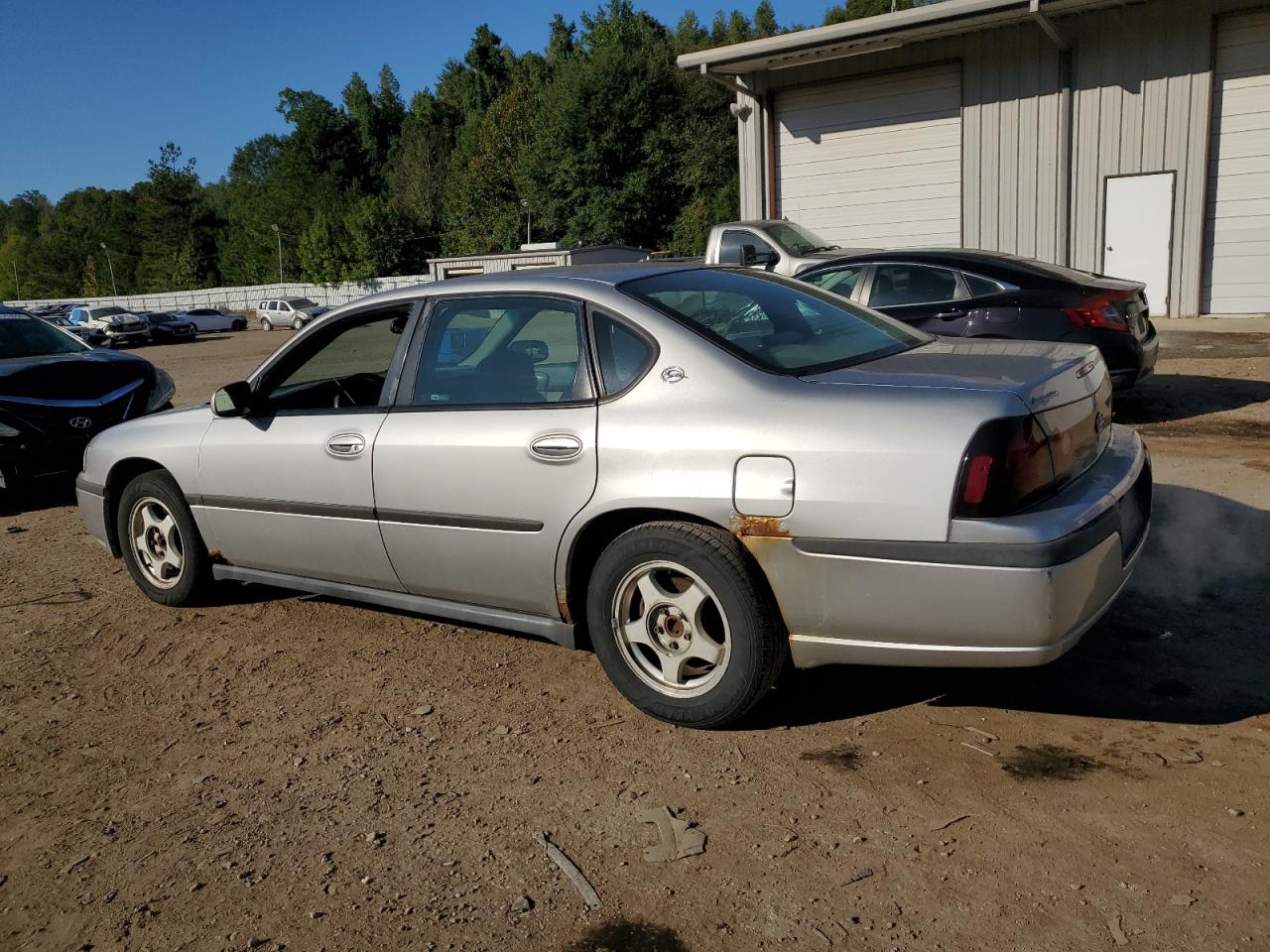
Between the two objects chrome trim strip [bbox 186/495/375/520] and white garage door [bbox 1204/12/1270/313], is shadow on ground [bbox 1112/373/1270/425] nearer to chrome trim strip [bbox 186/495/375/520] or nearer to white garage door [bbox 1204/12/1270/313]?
chrome trim strip [bbox 186/495/375/520]

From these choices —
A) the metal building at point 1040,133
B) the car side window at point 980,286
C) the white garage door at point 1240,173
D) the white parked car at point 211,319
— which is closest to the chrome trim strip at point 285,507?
the car side window at point 980,286

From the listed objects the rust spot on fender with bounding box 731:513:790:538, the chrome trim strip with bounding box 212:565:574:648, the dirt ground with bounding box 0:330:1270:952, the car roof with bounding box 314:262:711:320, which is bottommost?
the dirt ground with bounding box 0:330:1270:952

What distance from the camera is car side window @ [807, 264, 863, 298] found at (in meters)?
8.86

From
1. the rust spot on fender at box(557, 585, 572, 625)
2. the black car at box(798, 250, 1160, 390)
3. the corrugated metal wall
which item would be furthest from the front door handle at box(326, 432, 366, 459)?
the corrugated metal wall

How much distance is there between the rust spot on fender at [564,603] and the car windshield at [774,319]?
1025mm

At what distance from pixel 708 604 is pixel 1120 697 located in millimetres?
1446

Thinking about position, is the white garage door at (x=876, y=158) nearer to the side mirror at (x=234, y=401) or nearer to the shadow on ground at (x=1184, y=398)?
the shadow on ground at (x=1184, y=398)

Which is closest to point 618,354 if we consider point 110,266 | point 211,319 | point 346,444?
point 346,444

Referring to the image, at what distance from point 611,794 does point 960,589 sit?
3.96ft

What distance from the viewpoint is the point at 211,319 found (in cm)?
4928

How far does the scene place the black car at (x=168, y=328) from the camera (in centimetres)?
4300

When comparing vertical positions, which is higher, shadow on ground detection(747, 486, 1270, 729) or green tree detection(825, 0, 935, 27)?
green tree detection(825, 0, 935, 27)

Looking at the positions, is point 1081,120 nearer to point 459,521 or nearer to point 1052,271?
point 1052,271

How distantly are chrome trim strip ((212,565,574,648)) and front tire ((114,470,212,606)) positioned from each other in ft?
0.51
